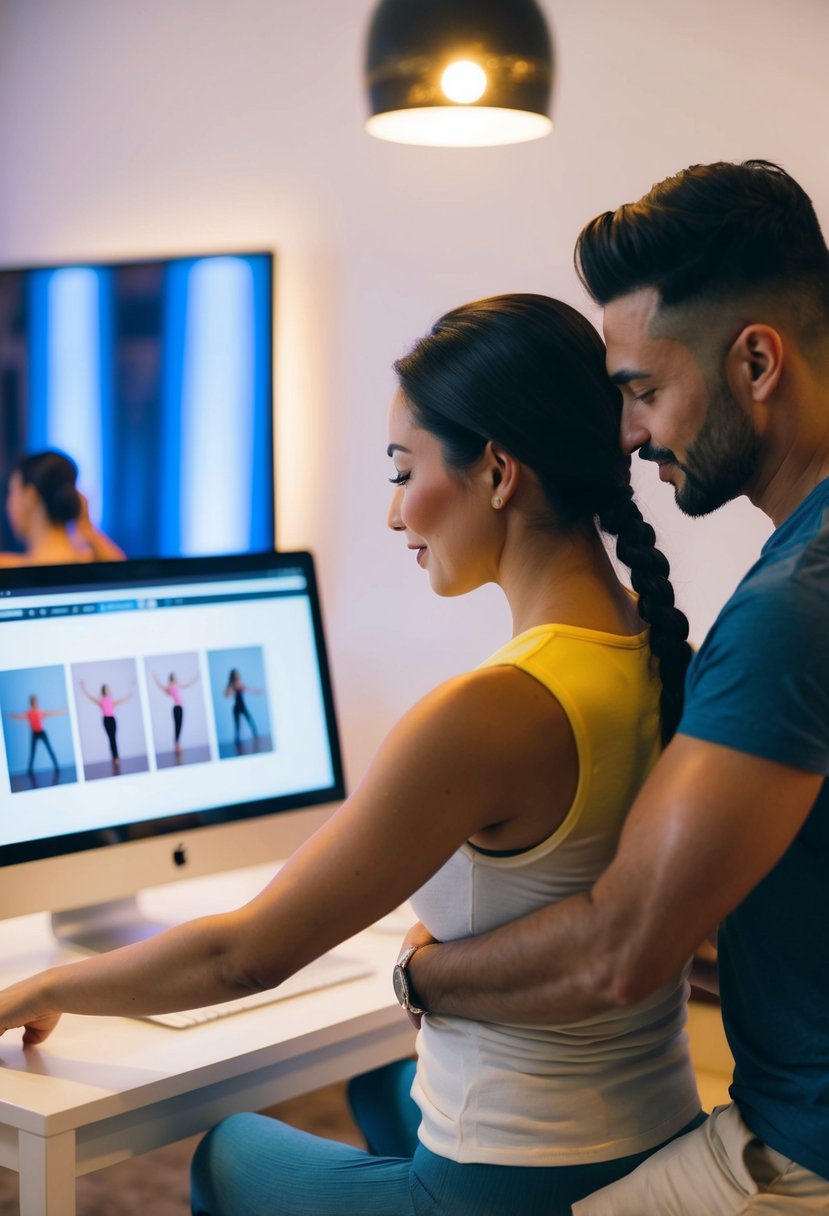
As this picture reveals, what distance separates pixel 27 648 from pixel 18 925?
466mm

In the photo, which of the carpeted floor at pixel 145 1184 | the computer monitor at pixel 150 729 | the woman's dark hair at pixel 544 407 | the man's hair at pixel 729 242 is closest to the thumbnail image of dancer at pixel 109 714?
the computer monitor at pixel 150 729

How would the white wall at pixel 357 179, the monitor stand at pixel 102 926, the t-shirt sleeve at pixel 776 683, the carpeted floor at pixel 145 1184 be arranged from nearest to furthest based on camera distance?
the t-shirt sleeve at pixel 776 683 → the monitor stand at pixel 102 926 → the white wall at pixel 357 179 → the carpeted floor at pixel 145 1184

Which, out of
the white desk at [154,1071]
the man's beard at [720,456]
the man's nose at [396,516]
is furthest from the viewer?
the man's nose at [396,516]

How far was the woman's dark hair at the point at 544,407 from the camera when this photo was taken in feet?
4.09

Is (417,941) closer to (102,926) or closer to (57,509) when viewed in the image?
(102,926)

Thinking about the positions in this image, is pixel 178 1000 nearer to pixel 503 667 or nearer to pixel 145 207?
pixel 503 667

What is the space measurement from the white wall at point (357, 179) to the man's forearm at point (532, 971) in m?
1.19

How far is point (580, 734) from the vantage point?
3.74 ft

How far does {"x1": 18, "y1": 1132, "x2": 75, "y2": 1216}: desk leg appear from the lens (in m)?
1.27

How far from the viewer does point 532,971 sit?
3.65 ft

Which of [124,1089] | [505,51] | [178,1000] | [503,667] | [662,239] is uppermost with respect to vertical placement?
[505,51]

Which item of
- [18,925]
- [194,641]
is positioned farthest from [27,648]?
[18,925]

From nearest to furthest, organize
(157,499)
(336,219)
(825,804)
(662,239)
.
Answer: (825,804), (662,239), (336,219), (157,499)

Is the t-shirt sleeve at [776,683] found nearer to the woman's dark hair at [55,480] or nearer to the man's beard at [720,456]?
the man's beard at [720,456]
